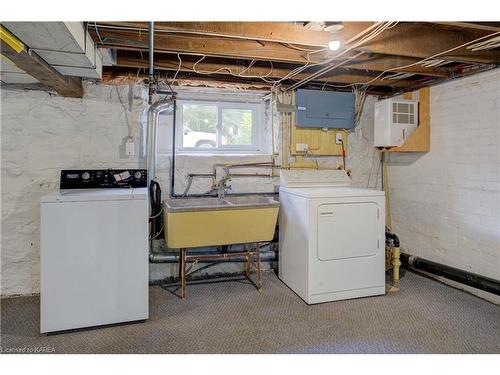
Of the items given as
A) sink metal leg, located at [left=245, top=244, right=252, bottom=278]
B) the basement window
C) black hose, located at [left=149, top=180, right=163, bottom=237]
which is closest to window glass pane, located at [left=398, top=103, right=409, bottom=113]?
the basement window

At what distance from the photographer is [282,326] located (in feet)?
7.66

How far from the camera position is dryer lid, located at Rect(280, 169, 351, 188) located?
3.30 meters

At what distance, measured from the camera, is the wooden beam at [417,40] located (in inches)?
87.1

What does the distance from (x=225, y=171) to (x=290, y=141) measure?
791 mm

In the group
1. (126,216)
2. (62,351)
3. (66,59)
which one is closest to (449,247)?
(126,216)

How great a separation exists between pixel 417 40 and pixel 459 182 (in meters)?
1.42

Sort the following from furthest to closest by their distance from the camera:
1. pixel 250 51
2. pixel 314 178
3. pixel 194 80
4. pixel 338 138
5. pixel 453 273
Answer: pixel 338 138, pixel 314 178, pixel 194 80, pixel 453 273, pixel 250 51

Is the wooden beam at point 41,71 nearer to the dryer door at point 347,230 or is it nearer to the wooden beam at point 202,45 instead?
the wooden beam at point 202,45

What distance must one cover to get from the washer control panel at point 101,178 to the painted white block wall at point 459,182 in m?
2.84

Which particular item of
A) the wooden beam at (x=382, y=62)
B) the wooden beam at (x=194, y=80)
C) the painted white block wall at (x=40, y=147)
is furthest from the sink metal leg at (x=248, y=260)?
the wooden beam at (x=382, y=62)

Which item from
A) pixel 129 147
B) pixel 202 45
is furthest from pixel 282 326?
pixel 202 45

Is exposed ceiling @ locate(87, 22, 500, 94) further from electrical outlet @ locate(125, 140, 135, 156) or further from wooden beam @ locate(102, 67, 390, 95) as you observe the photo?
electrical outlet @ locate(125, 140, 135, 156)

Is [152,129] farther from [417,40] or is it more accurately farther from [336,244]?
[417,40]

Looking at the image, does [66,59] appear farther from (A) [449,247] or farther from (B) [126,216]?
(A) [449,247]
